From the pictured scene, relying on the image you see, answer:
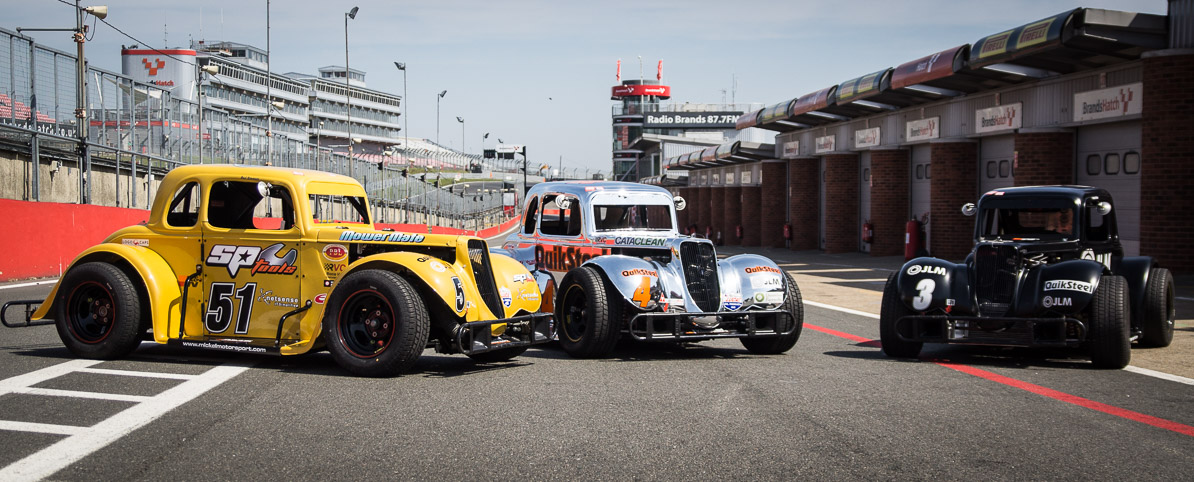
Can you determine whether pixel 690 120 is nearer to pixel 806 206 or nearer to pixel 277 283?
pixel 806 206

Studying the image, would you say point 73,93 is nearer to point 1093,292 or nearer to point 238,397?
point 238,397

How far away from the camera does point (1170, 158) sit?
18.0 meters

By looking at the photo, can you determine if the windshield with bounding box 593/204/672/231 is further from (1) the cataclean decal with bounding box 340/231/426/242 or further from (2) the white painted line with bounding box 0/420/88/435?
(2) the white painted line with bounding box 0/420/88/435

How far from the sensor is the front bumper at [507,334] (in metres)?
7.86

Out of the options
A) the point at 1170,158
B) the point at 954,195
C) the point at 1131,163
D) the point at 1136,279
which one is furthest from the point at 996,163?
the point at 1136,279

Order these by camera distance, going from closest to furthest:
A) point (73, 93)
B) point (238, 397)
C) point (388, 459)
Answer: point (388, 459) < point (238, 397) < point (73, 93)

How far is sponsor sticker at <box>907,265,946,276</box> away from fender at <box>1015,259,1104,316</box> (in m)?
0.68

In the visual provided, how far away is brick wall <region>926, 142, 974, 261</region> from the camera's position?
88.8 feet

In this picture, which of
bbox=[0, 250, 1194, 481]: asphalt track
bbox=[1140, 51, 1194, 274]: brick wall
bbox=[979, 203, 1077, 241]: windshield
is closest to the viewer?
bbox=[0, 250, 1194, 481]: asphalt track

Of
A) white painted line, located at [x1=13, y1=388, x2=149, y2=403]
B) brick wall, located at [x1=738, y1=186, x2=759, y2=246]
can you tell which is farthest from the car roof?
brick wall, located at [x1=738, y1=186, x2=759, y2=246]

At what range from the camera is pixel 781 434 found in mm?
5914

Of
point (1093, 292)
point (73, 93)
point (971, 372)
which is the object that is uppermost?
point (73, 93)

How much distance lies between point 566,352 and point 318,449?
4426 millimetres

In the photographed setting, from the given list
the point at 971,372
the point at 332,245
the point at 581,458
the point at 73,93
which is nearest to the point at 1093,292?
the point at 971,372
